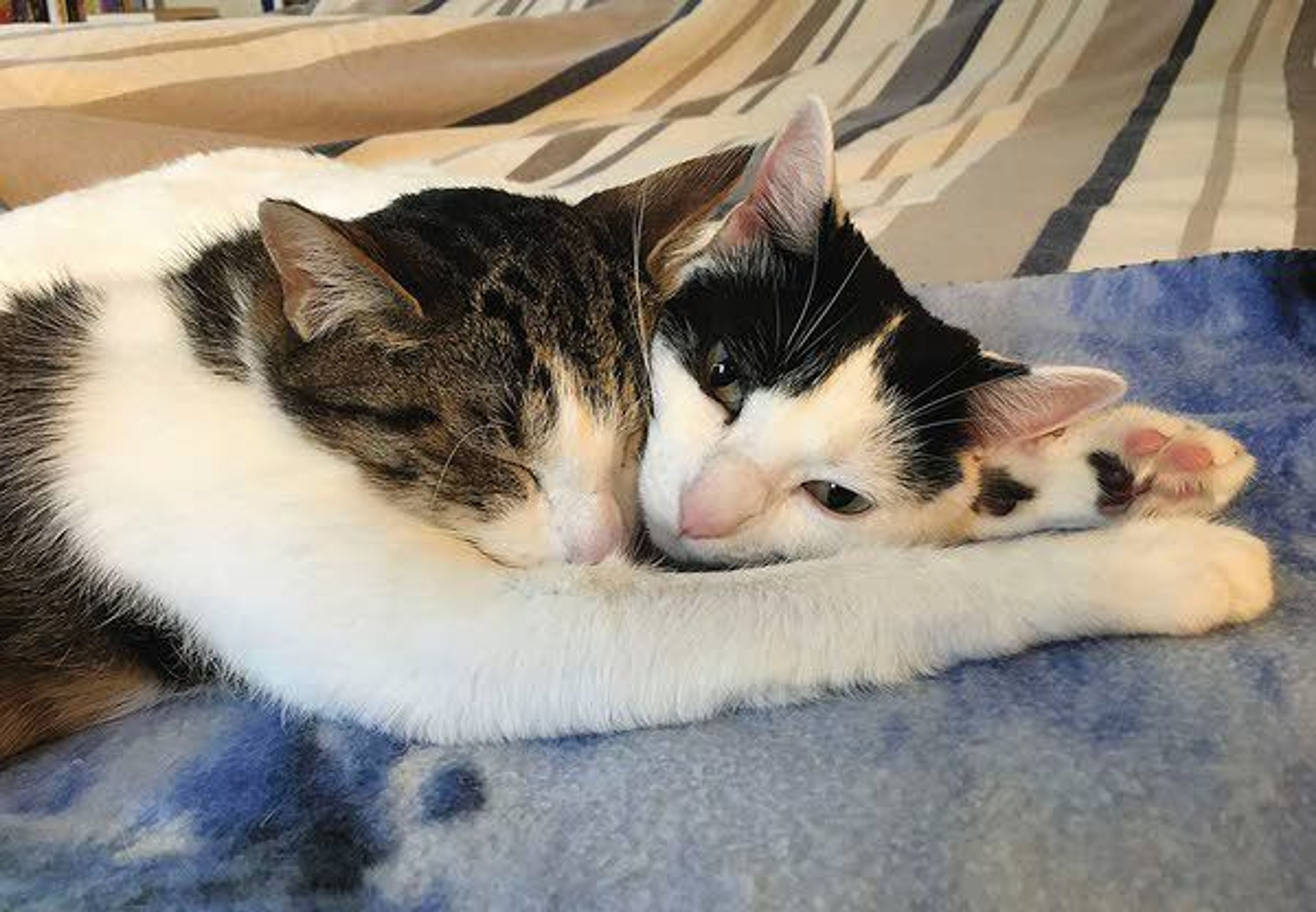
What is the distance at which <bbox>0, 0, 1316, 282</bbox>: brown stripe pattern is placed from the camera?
1742 millimetres

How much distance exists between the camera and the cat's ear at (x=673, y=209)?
1107 millimetres

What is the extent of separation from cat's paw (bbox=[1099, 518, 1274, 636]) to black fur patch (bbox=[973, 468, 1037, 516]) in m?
0.18

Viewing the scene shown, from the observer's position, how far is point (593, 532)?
924 mm

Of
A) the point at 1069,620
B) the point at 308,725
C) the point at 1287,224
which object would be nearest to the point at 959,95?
the point at 1287,224

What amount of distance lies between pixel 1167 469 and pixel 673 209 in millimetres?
521

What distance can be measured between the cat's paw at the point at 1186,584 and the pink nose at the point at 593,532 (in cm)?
38

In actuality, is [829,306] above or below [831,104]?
above

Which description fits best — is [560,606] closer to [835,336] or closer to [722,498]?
[722,498]

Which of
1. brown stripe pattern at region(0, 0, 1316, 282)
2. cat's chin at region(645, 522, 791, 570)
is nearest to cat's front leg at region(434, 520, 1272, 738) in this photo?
cat's chin at region(645, 522, 791, 570)

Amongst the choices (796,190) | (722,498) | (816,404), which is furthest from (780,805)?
(796,190)

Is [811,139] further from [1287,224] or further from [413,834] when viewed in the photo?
[1287,224]

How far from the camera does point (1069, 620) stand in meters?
0.81

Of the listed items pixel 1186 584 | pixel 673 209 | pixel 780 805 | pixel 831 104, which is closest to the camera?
pixel 780 805

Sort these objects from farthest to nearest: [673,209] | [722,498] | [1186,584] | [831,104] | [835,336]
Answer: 1. [831,104]
2. [673,209]
3. [835,336]
4. [722,498]
5. [1186,584]
